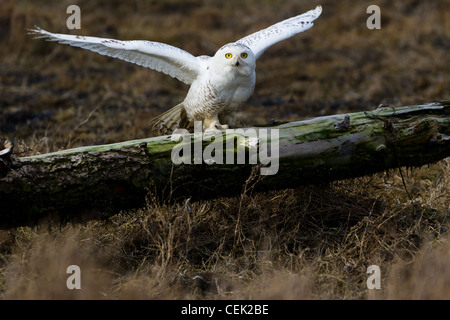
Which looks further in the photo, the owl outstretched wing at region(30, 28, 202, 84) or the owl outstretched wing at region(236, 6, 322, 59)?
the owl outstretched wing at region(236, 6, 322, 59)

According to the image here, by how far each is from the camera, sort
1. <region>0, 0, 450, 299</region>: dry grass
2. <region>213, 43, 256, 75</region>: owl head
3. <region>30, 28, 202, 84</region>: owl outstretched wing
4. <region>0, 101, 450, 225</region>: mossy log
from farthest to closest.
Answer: <region>30, 28, 202, 84</region>: owl outstretched wing → <region>213, 43, 256, 75</region>: owl head → <region>0, 101, 450, 225</region>: mossy log → <region>0, 0, 450, 299</region>: dry grass

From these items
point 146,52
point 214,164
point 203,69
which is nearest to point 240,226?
point 214,164

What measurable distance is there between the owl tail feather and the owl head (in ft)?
2.72

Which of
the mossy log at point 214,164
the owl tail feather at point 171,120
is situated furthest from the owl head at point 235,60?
the owl tail feather at point 171,120

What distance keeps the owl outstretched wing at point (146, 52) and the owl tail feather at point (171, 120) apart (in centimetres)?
29

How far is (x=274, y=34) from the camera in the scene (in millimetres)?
4676

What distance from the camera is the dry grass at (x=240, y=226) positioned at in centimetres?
319

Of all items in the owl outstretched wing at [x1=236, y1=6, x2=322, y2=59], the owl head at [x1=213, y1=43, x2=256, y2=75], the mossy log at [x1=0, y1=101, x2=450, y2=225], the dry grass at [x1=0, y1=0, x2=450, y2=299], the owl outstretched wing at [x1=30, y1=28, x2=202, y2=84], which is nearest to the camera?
the dry grass at [x1=0, y1=0, x2=450, y2=299]

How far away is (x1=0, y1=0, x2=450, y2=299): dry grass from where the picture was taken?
126 inches

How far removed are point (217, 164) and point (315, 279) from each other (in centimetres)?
98

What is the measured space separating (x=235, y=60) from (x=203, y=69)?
1.87ft

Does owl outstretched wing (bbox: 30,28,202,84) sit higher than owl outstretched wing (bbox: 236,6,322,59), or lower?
lower

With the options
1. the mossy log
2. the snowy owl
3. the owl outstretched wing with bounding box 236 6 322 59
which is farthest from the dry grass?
the owl outstretched wing with bounding box 236 6 322 59

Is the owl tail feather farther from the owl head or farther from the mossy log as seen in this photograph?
the mossy log
